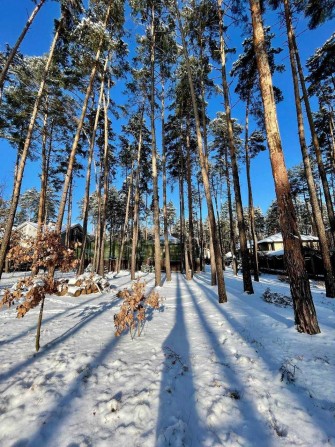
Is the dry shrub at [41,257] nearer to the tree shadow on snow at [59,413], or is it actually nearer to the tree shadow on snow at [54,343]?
the tree shadow on snow at [54,343]

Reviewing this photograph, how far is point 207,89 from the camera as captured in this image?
13.5 metres

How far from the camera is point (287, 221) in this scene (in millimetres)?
5090

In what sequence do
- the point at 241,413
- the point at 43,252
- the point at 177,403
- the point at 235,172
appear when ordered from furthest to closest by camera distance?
the point at 235,172 → the point at 43,252 → the point at 177,403 → the point at 241,413

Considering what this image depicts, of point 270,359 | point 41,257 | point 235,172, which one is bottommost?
point 270,359

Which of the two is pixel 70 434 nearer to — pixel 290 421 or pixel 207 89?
pixel 290 421

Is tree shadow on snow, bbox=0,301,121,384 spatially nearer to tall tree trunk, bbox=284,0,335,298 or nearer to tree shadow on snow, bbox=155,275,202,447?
tree shadow on snow, bbox=155,275,202,447

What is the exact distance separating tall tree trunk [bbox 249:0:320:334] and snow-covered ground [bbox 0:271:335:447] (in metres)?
0.44

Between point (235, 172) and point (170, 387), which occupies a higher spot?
point (235, 172)

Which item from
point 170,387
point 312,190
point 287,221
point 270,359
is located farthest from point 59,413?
point 312,190

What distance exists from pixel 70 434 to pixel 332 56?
17449 mm

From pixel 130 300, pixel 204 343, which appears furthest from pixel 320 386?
pixel 130 300

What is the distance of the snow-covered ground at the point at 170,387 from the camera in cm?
242

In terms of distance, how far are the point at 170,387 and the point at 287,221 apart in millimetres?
3989

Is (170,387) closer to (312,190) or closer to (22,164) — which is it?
(312,190)
